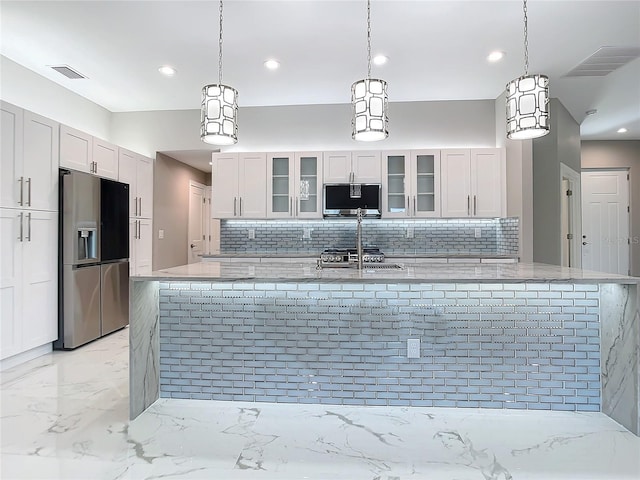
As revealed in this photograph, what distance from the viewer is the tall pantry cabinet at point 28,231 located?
9.96 ft

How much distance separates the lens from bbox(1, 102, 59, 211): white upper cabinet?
3045 millimetres

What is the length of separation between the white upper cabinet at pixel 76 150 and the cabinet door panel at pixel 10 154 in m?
0.45

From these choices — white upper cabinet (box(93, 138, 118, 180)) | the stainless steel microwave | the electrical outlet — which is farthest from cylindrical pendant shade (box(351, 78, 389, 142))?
white upper cabinet (box(93, 138, 118, 180))

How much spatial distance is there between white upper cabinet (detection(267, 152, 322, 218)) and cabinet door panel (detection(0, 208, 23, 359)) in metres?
2.50

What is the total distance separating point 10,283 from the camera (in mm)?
3072

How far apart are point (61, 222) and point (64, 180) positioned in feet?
1.27

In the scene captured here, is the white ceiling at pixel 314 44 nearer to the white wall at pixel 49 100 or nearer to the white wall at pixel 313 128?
the white wall at pixel 49 100

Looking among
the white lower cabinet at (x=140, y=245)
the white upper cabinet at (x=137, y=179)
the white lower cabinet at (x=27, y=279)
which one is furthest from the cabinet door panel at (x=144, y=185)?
the white lower cabinet at (x=27, y=279)

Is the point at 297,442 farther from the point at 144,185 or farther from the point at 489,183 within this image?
the point at 144,185

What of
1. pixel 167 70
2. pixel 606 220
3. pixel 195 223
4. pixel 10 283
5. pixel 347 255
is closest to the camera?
pixel 10 283

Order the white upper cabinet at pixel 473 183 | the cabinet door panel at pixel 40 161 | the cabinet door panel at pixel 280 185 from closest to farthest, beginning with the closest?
1. the cabinet door panel at pixel 40 161
2. the white upper cabinet at pixel 473 183
3. the cabinet door panel at pixel 280 185

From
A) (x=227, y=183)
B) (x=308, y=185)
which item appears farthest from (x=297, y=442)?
(x=227, y=183)

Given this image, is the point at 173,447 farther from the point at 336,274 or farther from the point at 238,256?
the point at 238,256

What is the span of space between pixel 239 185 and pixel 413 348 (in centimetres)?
322
